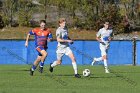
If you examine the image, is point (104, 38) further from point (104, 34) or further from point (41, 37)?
point (41, 37)

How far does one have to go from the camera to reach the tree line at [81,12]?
5309 centimetres

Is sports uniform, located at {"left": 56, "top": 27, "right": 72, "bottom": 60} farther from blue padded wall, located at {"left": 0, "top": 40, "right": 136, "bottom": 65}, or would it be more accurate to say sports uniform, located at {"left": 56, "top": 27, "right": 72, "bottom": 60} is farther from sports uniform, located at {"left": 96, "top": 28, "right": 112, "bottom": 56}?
blue padded wall, located at {"left": 0, "top": 40, "right": 136, "bottom": 65}

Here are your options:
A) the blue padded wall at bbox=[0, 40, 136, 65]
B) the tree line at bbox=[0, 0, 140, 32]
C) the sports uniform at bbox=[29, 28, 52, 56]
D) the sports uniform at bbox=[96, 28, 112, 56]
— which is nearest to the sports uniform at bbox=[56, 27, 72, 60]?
the sports uniform at bbox=[29, 28, 52, 56]

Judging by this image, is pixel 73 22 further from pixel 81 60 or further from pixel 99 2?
pixel 81 60

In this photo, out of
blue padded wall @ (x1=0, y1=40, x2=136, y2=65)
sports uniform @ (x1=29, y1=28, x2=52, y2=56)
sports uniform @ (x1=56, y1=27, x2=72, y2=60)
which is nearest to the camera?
sports uniform @ (x1=56, y1=27, x2=72, y2=60)

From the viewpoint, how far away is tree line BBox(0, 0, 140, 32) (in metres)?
53.1

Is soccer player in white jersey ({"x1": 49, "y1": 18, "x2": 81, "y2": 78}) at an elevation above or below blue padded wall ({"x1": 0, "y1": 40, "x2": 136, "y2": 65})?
above

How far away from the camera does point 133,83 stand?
15344 millimetres

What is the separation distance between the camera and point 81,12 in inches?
2181

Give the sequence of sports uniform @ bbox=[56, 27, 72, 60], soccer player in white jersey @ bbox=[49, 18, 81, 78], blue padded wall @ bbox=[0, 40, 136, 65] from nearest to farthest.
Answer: soccer player in white jersey @ bbox=[49, 18, 81, 78]
sports uniform @ bbox=[56, 27, 72, 60]
blue padded wall @ bbox=[0, 40, 136, 65]

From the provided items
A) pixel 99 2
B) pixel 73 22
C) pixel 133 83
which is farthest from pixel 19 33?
pixel 133 83

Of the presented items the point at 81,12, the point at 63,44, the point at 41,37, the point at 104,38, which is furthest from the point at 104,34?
the point at 81,12

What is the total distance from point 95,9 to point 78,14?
6.45ft

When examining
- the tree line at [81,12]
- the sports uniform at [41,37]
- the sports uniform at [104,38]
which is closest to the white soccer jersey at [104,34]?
the sports uniform at [104,38]
